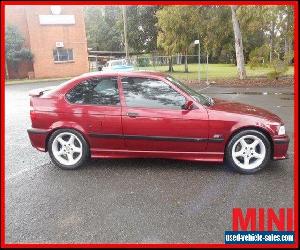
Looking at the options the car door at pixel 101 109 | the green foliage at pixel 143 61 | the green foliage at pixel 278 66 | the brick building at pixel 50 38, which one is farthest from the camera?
the green foliage at pixel 143 61

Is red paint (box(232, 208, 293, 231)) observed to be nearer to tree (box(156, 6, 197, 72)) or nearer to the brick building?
tree (box(156, 6, 197, 72))

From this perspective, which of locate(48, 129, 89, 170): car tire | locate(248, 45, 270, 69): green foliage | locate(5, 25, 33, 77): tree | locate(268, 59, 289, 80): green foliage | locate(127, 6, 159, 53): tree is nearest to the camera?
locate(48, 129, 89, 170): car tire

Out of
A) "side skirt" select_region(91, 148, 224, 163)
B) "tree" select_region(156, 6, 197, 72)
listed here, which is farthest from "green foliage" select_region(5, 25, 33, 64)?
"side skirt" select_region(91, 148, 224, 163)

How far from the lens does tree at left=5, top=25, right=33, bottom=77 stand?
28172 mm

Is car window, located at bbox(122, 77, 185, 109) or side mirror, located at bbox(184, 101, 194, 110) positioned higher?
car window, located at bbox(122, 77, 185, 109)

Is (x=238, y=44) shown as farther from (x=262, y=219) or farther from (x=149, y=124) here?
(x=262, y=219)

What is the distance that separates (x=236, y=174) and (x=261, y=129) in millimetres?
748

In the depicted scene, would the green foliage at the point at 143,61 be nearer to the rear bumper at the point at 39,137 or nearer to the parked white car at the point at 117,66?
the parked white car at the point at 117,66

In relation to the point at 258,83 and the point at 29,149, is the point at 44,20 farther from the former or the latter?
the point at 29,149

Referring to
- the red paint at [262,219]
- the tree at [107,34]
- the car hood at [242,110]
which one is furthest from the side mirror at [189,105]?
the tree at [107,34]

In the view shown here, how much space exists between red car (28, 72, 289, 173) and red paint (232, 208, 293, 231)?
42.4 inches

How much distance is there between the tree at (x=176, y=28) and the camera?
2395 centimetres

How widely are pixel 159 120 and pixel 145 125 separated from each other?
225mm

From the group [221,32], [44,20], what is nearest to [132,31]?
[44,20]
